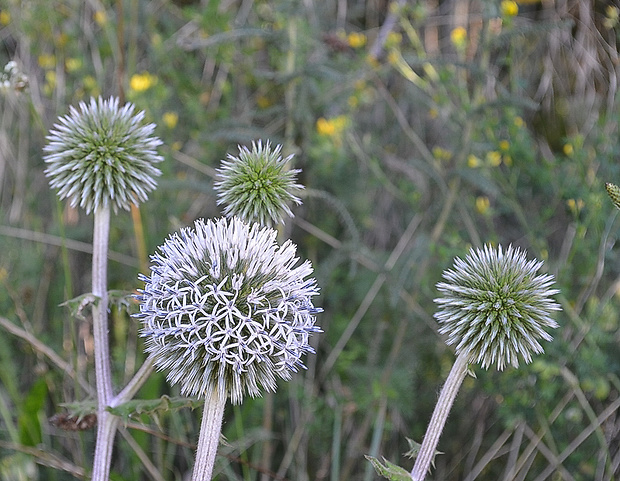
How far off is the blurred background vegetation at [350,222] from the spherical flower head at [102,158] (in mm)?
363

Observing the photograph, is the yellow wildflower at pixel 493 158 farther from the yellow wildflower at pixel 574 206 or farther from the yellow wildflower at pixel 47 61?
the yellow wildflower at pixel 47 61

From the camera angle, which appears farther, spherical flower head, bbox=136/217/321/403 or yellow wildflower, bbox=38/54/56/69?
yellow wildflower, bbox=38/54/56/69

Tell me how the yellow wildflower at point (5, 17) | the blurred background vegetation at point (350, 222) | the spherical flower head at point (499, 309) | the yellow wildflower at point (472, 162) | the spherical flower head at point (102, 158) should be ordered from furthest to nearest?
the yellow wildflower at point (5, 17), the yellow wildflower at point (472, 162), the blurred background vegetation at point (350, 222), the spherical flower head at point (102, 158), the spherical flower head at point (499, 309)

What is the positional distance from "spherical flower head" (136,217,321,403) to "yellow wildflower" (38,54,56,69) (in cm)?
264

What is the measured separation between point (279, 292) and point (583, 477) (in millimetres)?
1999

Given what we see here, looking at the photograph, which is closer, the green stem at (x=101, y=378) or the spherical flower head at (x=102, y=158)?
the green stem at (x=101, y=378)

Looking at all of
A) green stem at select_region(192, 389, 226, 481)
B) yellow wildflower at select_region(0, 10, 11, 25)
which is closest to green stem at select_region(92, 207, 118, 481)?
green stem at select_region(192, 389, 226, 481)

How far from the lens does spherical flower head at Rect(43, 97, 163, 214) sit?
172 cm

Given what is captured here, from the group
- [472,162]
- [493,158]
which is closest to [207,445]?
[472,162]

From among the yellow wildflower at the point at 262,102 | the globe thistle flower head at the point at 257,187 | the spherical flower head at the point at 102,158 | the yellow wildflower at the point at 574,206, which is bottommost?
the globe thistle flower head at the point at 257,187

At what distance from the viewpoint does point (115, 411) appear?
56.0 inches

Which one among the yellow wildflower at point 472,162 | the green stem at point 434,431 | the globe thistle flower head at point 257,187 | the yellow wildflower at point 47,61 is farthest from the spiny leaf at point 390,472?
the yellow wildflower at point 47,61

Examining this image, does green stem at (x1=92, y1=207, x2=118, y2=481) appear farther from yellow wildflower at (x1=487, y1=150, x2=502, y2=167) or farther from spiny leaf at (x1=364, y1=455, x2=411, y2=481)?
yellow wildflower at (x1=487, y1=150, x2=502, y2=167)

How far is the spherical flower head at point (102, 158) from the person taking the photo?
1720mm
